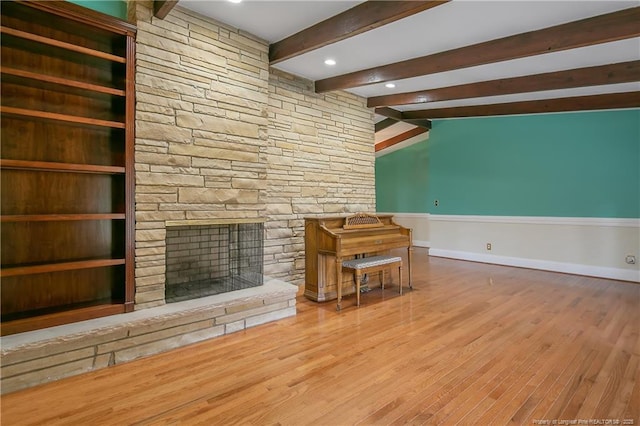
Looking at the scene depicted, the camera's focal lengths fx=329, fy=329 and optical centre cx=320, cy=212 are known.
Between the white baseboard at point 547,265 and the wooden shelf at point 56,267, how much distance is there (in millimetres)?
6085

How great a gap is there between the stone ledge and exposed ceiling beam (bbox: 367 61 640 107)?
3496 millimetres

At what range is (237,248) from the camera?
12.1 feet

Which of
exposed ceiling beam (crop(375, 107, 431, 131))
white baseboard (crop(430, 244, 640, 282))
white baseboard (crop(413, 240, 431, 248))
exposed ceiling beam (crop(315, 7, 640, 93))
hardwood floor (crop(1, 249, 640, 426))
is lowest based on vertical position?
hardwood floor (crop(1, 249, 640, 426))

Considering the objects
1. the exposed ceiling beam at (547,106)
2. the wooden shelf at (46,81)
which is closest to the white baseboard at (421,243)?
the exposed ceiling beam at (547,106)

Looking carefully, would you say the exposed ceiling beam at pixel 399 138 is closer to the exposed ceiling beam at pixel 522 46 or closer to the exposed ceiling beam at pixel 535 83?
the exposed ceiling beam at pixel 535 83

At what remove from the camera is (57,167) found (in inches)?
90.6

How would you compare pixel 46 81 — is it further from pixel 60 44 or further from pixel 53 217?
pixel 53 217

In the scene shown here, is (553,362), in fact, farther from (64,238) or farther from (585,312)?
(64,238)


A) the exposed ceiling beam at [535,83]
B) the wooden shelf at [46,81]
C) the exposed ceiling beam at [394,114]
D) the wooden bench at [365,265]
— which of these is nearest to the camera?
the wooden shelf at [46,81]

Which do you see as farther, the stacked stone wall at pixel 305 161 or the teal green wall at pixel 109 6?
the stacked stone wall at pixel 305 161

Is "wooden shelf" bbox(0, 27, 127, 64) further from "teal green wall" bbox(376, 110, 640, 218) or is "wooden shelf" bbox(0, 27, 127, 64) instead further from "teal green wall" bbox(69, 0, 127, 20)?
"teal green wall" bbox(376, 110, 640, 218)

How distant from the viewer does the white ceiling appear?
2.66m

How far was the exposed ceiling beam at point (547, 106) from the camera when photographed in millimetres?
4395

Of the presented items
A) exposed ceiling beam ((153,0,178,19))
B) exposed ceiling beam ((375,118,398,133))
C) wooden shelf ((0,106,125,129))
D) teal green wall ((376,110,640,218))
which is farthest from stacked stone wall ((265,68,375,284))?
teal green wall ((376,110,640,218))
